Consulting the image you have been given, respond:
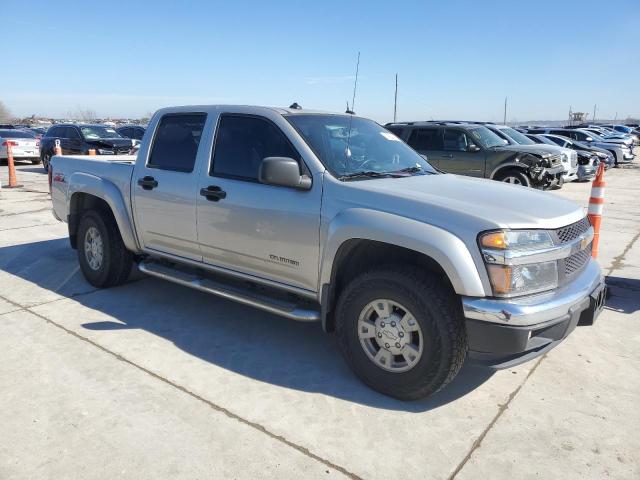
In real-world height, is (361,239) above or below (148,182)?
below

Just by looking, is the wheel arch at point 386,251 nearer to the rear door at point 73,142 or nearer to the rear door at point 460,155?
the rear door at point 460,155

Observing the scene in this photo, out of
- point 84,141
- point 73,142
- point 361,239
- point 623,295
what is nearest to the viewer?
point 361,239

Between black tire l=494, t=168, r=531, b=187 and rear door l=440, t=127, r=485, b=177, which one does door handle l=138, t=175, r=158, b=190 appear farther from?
black tire l=494, t=168, r=531, b=187

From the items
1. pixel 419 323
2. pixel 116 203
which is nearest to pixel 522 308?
pixel 419 323

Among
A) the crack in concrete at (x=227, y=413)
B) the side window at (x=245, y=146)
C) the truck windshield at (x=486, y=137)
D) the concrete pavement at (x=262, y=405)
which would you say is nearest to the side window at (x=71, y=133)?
the truck windshield at (x=486, y=137)

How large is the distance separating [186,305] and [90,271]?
4.01 feet

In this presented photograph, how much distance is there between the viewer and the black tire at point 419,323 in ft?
10.1

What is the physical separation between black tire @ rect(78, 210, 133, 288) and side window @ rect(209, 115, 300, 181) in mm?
1587

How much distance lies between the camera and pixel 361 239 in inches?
135

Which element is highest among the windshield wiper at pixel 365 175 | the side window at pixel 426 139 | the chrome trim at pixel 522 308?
the side window at pixel 426 139

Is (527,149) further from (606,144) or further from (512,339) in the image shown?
(606,144)

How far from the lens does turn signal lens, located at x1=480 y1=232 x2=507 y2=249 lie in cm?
292

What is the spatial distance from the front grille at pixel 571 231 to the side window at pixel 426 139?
8.72m

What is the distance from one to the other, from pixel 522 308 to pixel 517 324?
9cm
